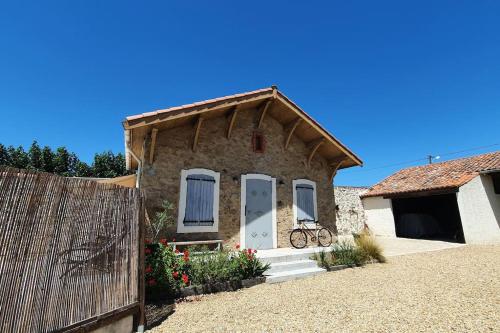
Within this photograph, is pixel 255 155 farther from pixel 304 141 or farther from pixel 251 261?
pixel 251 261

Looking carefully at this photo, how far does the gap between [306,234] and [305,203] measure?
121cm

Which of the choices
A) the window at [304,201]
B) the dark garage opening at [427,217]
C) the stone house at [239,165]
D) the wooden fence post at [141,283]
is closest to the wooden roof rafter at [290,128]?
the stone house at [239,165]

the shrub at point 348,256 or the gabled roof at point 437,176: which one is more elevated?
the gabled roof at point 437,176

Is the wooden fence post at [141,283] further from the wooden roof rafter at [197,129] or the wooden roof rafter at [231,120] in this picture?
the wooden roof rafter at [231,120]

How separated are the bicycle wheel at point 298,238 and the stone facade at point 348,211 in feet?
28.5

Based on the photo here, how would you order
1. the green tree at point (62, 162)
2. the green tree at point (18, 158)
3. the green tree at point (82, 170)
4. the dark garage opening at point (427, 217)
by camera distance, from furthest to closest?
the green tree at point (82, 170) < the green tree at point (62, 162) < the green tree at point (18, 158) < the dark garage opening at point (427, 217)

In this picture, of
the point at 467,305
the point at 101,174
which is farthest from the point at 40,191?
the point at 101,174

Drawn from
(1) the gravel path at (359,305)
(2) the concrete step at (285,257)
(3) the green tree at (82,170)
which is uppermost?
(3) the green tree at (82,170)

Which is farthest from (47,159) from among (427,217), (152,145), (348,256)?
(427,217)

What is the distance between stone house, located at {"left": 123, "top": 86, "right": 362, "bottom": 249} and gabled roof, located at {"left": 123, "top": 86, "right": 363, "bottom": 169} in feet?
0.10

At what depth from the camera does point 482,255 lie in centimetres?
884

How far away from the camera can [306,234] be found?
9484mm

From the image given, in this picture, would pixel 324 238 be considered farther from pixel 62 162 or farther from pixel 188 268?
pixel 62 162

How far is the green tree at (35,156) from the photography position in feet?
77.3
